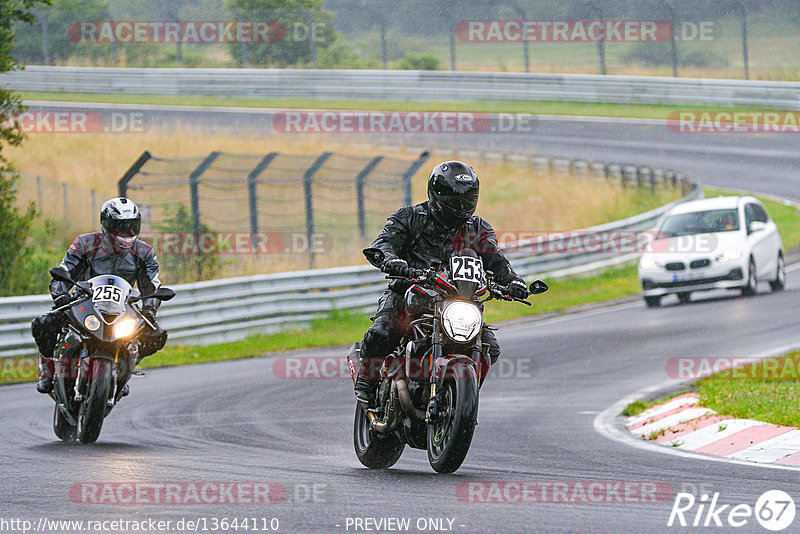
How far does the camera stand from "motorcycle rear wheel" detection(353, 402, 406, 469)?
319 inches

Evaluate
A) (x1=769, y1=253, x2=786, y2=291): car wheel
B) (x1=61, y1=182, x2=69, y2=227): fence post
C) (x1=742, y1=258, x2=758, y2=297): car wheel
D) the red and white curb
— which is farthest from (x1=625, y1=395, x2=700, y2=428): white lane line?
(x1=61, y1=182, x2=69, y2=227): fence post

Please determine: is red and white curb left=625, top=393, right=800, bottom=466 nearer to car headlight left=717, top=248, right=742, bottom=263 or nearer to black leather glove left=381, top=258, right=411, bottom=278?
black leather glove left=381, top=258, right=411, bottom=278

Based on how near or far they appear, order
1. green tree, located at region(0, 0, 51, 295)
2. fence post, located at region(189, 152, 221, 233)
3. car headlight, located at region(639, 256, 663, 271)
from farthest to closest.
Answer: fence post, located at region(189, 152, 221, 233), car headlight, located at region(639, 256, 663, 271), green tree, located at region(0, 0, 51, 295)

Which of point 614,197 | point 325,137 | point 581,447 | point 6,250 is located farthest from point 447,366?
Answer: point 325,137

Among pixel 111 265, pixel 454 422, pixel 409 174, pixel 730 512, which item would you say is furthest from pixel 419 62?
pixel 730 512

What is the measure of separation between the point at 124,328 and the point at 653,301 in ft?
41.0

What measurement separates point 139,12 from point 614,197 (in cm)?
1847

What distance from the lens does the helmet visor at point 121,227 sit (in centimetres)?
1036

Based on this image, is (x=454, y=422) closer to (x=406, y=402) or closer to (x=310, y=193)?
(x=406, y=402)

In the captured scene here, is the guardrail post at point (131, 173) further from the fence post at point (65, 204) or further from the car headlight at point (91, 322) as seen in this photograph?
the car headlight at point (91, 322)

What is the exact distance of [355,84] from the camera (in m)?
35.9

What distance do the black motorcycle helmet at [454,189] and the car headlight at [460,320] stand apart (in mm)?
782

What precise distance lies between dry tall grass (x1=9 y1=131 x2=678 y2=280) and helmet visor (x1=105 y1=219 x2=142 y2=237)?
47.4 ft

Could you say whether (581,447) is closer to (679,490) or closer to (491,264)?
(491,264)
